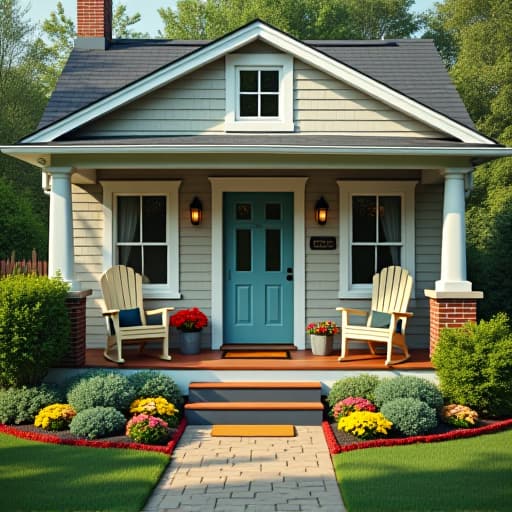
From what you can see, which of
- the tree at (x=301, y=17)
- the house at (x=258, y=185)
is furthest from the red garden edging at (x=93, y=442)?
the tree at (x=301, y=17)

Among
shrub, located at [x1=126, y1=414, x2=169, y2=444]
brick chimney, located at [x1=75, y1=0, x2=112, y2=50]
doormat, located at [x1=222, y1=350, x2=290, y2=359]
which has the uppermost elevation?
brick chimney, located at [x1=75, y1=0, x2=112, y2=50]

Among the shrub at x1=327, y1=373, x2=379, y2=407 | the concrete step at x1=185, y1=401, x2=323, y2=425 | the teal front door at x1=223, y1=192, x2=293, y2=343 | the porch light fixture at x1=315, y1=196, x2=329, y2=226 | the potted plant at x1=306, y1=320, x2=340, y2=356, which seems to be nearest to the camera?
the concrete step at x1=185, y1=401, x2=323, y2=425

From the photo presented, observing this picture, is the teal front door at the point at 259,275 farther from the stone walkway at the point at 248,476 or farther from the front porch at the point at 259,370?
the stone walkway at the point at 248,476

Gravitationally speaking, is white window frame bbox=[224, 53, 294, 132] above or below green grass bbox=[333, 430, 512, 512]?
above

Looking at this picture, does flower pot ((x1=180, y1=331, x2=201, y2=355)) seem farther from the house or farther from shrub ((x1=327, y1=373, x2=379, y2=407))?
shrub ((x1=327, y1=373, x2=379, y2=407))

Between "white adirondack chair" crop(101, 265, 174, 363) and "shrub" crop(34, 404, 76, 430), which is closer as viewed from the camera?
"shrub" crop(34, 404, 76, 430)

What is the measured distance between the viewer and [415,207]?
9273 mm

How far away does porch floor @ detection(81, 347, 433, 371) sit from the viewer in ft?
25.5

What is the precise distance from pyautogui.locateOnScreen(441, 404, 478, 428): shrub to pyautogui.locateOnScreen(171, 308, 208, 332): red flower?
306 centimetres

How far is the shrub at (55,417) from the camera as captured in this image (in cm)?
679

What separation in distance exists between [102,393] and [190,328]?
5.97ft

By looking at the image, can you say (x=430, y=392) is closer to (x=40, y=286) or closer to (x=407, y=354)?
(x=407, y=354)

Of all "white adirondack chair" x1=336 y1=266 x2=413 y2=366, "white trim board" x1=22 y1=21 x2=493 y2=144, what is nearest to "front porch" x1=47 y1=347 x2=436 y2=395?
"white adirondack chair" x1=336 y1=266 x2=413 y2=366

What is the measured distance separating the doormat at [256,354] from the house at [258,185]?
0.40 metres
